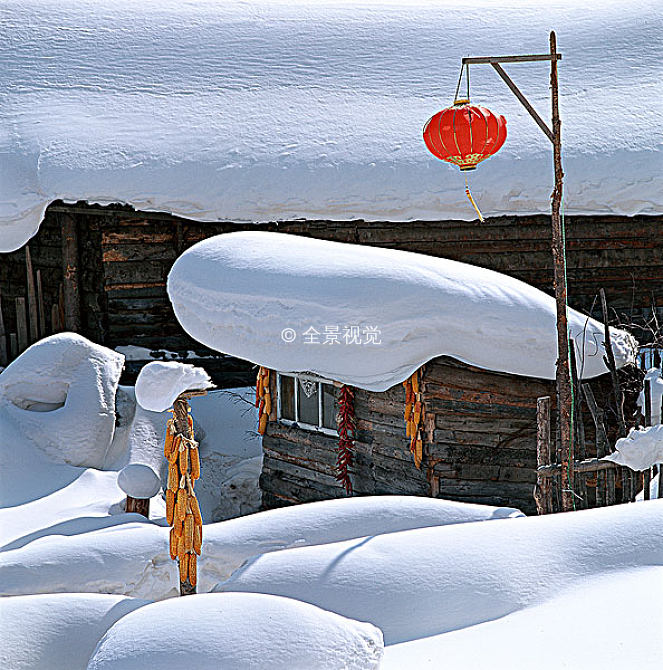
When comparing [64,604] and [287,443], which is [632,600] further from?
[287,443]

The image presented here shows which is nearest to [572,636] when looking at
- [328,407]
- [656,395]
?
[656,395]

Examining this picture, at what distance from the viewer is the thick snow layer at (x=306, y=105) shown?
30.9 ft

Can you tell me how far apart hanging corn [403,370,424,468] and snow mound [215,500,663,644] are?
2.60 meters

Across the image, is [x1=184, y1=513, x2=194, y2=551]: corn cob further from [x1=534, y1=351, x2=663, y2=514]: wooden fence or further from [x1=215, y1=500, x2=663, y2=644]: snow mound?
[x1=534, y1=351, x2=663, y2=514]: wooden fence

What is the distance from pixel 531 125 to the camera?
10.2 metres

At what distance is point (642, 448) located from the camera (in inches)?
193

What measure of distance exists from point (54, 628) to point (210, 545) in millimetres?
1699

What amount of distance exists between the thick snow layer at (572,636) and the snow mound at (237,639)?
208mm

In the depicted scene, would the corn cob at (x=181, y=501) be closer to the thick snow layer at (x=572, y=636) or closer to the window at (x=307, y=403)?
the thick snow layer at (x=572, y=636)

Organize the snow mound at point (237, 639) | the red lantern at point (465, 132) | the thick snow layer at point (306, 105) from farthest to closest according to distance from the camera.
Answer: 1. the thick snow layer at point (306, 105)
2. the red lantern at point (465, 132)
3. the snow mound at point (237, 639)

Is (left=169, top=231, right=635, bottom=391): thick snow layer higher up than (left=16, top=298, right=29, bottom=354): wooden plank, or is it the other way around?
(left=169, top=231, right=635, bottom=391): thick snow layer

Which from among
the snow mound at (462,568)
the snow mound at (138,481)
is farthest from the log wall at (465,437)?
the snow mound at (462,568)

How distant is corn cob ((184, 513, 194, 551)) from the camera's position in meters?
5.09

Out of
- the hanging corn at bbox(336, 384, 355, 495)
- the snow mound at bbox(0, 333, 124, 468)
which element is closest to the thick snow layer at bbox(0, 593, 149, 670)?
the hanging corn at bbox(336, 384, 355, 495)
